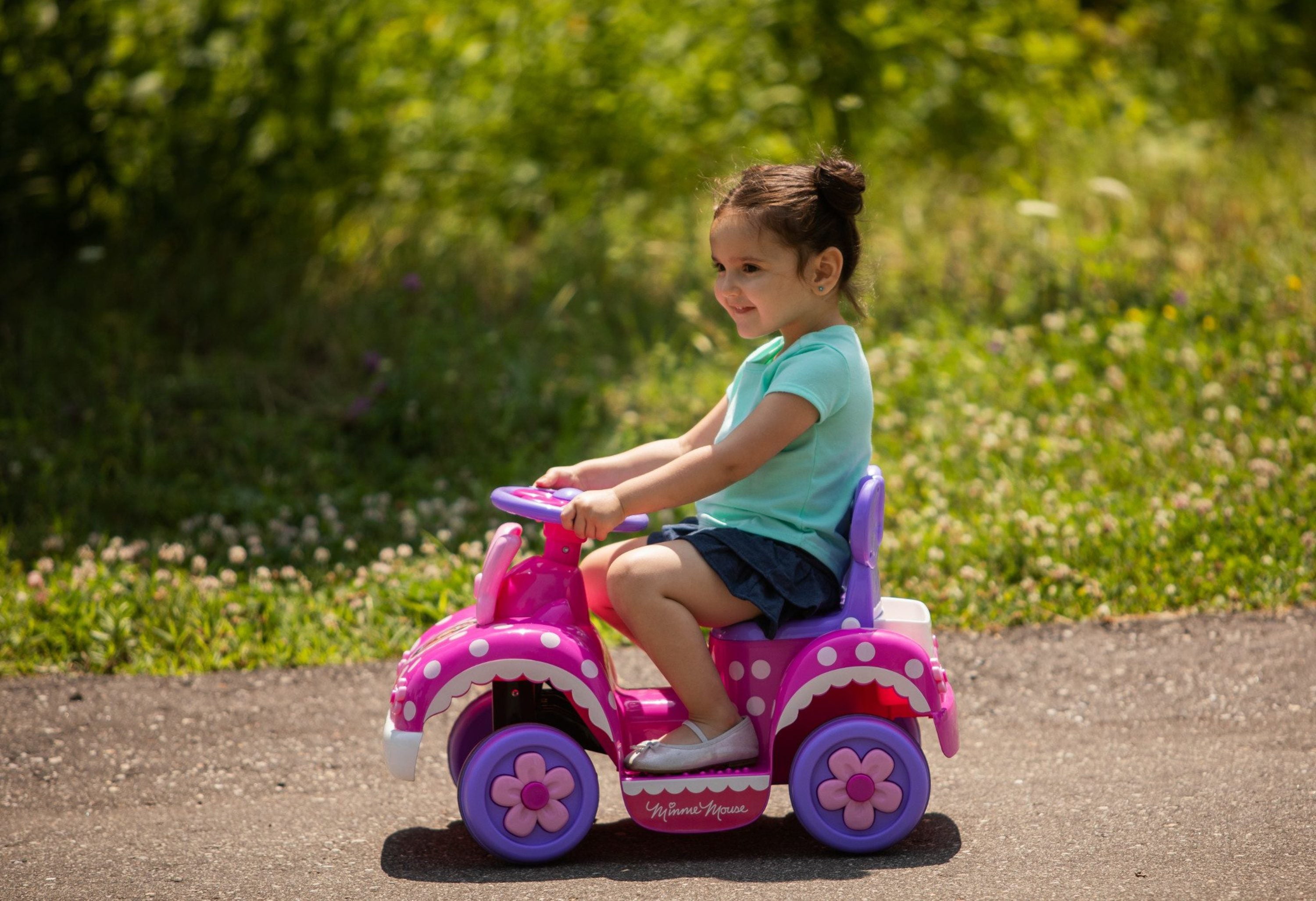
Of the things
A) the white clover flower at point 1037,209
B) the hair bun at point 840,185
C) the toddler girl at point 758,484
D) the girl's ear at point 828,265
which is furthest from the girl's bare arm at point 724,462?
the white clover flower at point 1037,209

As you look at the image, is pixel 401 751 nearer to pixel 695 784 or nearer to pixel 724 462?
pixel 695 784

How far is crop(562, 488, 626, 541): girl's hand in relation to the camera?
9.49 feet

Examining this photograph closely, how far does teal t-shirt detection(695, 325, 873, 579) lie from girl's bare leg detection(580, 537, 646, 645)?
24 centimetres

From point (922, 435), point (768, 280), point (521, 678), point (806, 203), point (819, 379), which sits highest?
point (806, 203)

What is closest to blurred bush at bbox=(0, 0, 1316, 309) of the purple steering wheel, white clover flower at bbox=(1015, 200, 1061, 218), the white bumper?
white clover flower at bbox=(1015, 200, 1061, 218)

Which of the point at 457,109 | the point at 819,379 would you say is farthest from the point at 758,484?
the point at 457,109

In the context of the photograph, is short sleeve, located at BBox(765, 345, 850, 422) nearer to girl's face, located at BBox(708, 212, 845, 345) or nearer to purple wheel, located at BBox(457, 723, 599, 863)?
girl's face, located at BBox(708, 212, 845, 345)

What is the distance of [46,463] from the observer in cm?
543

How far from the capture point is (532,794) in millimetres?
2947

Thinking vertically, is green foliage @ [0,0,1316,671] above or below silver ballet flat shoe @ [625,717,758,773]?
below

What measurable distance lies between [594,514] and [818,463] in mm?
524

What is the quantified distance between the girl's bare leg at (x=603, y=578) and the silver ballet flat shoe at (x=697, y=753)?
28cm

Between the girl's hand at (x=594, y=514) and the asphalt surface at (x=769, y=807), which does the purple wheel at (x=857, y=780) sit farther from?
the girl's hand at (x=594, y=514)

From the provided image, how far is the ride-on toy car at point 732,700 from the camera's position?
9.61 feet
